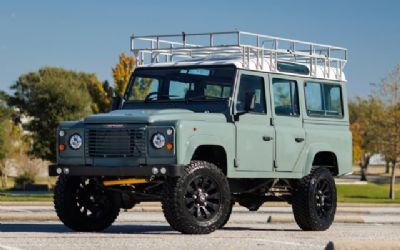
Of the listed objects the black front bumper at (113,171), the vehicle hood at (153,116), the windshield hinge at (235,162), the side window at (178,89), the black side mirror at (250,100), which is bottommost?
the black front bumper at (113,171)

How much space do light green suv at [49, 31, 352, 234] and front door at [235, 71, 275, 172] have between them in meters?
0.01

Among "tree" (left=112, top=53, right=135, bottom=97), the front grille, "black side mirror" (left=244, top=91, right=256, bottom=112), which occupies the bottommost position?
the front grille

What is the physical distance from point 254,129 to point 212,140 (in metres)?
1.25

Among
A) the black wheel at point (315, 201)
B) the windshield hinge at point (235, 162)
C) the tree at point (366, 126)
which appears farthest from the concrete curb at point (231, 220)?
the tree at point (366, 126)

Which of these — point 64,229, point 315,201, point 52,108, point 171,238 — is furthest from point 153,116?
point 52,108

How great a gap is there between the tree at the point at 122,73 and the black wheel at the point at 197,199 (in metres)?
36.5

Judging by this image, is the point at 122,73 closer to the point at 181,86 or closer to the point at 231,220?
the point at 231,220

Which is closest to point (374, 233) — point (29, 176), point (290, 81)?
point (290, 81)

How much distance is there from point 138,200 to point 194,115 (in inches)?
56.8

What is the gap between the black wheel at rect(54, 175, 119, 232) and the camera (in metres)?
15.9

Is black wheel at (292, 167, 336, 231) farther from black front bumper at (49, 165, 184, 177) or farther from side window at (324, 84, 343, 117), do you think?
black front bumper at (49, 165, 184, 177)

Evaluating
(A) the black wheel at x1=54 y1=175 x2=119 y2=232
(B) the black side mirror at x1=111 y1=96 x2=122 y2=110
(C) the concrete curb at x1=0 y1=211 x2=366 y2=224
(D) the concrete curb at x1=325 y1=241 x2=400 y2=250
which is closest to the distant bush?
(C) the concrete curb at x1=0 y1=211 x2=366 y2=224

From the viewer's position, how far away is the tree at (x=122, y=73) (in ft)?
172

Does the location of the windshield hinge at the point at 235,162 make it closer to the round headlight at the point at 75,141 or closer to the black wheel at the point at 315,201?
the black wheel at the point at 315,201
